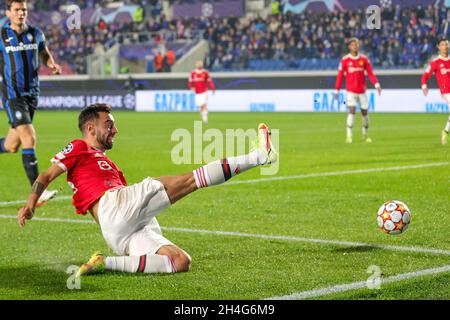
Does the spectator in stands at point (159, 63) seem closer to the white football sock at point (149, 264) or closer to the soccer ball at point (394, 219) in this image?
the soccer ball at point (394, 219)

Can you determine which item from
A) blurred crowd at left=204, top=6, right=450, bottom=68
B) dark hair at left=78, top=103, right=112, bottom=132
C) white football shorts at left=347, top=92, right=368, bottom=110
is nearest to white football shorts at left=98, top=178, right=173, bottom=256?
dark hair at left=78, top=103, right=112, bottom=132

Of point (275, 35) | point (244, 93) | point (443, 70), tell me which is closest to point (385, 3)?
point (275, 35)

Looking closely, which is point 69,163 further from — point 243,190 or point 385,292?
point 243,190

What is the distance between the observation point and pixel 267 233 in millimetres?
6898

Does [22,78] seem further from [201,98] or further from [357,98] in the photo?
[201,98]

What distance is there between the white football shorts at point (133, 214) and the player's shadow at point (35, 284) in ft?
1.34

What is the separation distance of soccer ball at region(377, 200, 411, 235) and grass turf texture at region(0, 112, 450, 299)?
12 cm

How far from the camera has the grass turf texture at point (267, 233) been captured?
4844mm

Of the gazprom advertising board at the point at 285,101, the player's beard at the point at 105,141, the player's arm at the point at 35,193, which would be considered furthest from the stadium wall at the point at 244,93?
the player's arm at the point at 35,193

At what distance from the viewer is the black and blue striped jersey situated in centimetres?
916

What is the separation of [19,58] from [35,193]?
14.4ft

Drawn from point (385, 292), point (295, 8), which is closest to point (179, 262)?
point (385, 292)

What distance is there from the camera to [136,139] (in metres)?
19.2

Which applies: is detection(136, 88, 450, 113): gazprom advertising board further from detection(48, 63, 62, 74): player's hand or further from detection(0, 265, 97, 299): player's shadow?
detection(0, 265, 97, 299): player's shadow
